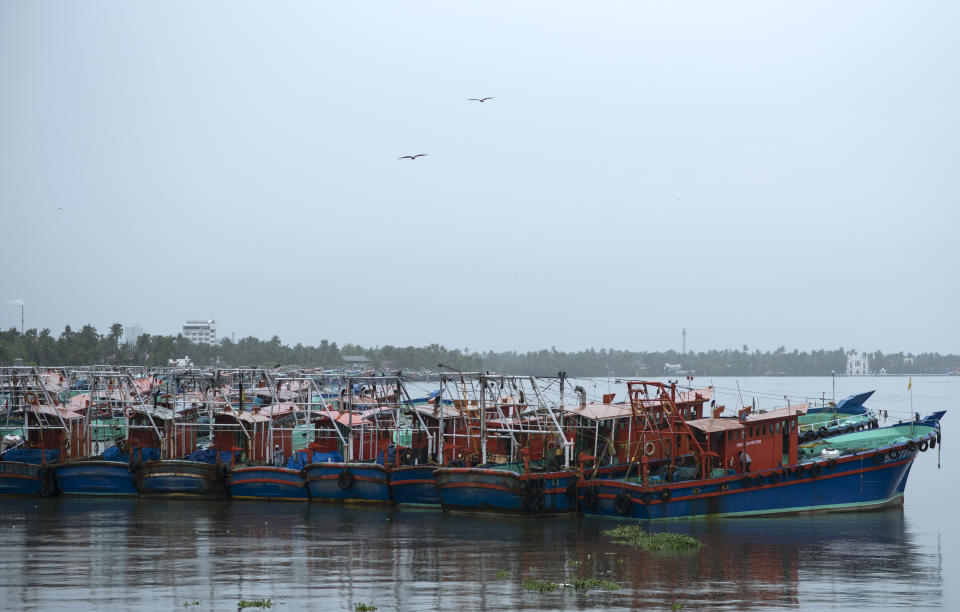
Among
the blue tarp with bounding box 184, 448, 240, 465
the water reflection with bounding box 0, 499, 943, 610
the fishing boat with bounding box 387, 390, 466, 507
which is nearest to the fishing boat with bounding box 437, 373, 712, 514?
the water reflection with bounding box 0, 499, 943, 610

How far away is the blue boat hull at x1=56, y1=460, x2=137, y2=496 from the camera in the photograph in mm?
45719

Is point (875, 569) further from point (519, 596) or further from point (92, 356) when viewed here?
point (92, 356)

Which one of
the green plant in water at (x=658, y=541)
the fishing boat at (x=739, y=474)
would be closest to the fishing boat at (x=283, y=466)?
the fishing boat at (x=739, y=474)

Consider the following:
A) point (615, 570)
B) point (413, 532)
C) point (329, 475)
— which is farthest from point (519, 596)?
point (329, 475)

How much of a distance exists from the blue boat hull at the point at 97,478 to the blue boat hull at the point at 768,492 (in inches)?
814

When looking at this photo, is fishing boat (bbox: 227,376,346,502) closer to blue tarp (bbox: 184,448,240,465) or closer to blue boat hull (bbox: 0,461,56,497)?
blue tarp (bbox: 184,448,240,465)

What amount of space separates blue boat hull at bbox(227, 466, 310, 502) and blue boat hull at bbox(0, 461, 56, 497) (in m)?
8.69

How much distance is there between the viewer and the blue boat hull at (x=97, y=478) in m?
45.7

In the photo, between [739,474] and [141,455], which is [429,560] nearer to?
[739,474]

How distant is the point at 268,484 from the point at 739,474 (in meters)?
20.1

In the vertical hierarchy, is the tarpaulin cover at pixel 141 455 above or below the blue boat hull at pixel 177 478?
above

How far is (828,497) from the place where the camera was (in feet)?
135

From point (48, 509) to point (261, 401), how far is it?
39.5m

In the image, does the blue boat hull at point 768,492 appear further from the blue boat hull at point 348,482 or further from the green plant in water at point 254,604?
the green plant in water at point 254,604
